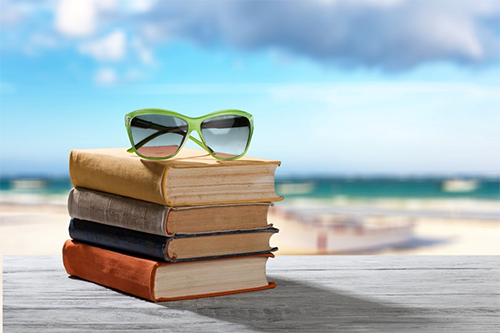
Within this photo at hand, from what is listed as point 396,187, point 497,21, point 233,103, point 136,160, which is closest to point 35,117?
point 233,103

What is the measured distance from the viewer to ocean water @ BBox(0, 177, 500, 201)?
869 centimetres

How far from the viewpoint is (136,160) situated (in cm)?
142

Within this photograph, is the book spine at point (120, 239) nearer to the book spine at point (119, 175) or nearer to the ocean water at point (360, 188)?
the book spine at point (119, 175)

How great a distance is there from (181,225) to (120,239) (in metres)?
0.17

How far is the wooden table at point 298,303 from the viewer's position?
1.17 meters

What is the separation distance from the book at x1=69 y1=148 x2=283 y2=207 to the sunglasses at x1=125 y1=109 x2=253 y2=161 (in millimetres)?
22

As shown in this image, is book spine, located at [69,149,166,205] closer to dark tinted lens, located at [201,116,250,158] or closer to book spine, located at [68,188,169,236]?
book spine, located at [68,188,169,236]

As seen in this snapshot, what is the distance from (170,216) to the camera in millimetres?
1354

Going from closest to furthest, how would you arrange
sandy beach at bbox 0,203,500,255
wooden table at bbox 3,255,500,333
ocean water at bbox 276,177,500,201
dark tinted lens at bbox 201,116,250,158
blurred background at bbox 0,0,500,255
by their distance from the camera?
wooden table at bbox 3,255,500,333 → dark tinted lens at bbox 201,116,250,158 → blurred background at bbox 0,0,500,255 → sandy beach at bbox 0,203,500,255 → ocean water at bbox 276,177,500,201

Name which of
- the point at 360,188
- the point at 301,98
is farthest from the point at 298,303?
the point at 360,188

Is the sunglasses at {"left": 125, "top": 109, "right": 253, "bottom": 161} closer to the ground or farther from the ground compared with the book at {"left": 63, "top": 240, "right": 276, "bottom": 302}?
farther from the ground

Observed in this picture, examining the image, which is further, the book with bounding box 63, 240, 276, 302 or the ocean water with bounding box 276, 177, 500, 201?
the ocean water with bounding box 276, 177, 500, 201

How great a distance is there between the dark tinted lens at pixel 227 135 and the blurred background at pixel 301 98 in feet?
20.8

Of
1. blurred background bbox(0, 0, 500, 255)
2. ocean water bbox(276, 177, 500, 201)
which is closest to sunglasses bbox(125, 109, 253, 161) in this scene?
blurred background bbox(0, 0, 500, 255)
